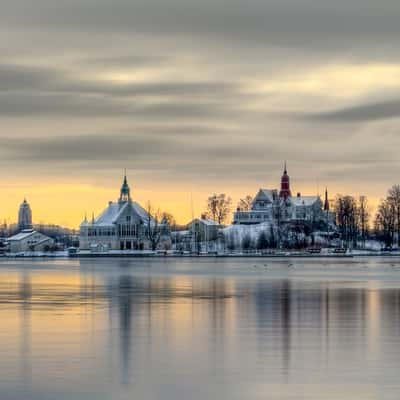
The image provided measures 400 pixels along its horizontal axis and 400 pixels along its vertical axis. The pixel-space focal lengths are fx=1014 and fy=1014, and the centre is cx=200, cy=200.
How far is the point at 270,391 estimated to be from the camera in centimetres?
2097

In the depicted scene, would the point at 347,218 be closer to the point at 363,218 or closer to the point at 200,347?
the point at 363,218

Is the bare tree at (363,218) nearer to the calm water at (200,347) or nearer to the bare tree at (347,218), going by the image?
the bare tree at (347,218)

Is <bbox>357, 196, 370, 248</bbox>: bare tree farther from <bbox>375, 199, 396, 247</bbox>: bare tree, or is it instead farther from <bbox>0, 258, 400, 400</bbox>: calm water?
<bbox>0, 258, 400, 400</bbox>: calm water

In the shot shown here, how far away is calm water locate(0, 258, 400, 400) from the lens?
2141 centimetres

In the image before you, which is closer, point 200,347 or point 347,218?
point 200,347

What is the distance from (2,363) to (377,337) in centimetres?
1155

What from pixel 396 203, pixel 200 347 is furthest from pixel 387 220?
pixel 200 347

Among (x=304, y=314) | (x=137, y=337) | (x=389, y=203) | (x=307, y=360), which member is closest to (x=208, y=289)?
(x=304, y=314)

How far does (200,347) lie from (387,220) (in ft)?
500

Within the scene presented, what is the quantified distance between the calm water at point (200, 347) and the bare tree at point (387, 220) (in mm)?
129933

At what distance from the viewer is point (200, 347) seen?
92.4ft

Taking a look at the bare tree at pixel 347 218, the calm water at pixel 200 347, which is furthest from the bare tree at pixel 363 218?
the calm water at pixel 200 347

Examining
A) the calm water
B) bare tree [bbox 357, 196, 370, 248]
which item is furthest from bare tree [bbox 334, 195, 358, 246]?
the calm water

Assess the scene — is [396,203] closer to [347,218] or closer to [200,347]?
[347,218]
